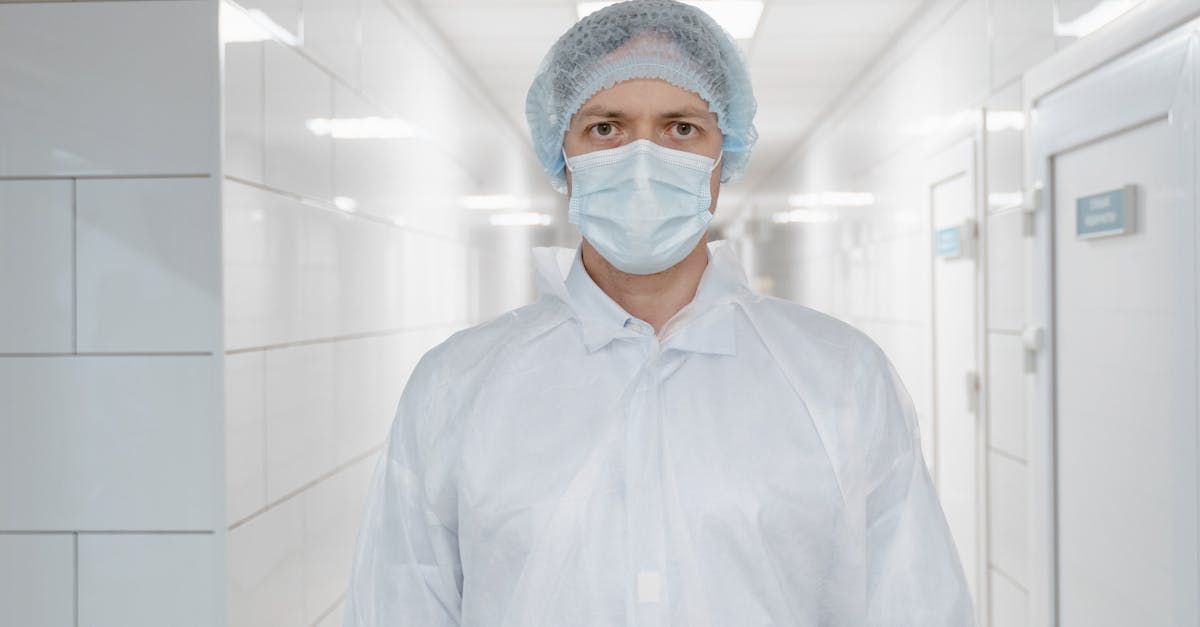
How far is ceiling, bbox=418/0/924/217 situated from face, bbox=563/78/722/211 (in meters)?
2.40

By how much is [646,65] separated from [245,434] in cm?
112

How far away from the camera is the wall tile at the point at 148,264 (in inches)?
72.8

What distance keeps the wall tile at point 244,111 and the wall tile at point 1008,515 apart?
7.33 feet

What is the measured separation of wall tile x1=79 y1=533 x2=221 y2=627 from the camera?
1.87 metres

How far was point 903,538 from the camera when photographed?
4.11 ft

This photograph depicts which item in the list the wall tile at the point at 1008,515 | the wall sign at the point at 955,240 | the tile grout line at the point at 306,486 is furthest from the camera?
the wall sign at the point at 955,240

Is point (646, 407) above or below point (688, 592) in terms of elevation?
above

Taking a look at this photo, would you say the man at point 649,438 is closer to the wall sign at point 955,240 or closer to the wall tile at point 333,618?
the wall tile at point 333,618

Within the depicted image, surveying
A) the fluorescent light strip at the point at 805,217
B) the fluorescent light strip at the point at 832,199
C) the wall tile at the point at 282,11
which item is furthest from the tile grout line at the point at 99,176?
the fluorescent light strip at the point at 805,217

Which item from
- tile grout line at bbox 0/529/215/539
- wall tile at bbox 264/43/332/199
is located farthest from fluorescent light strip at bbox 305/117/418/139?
tile grout line at bbox 0/529/215/539

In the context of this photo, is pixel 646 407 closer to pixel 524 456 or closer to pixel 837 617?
pixel 524 456

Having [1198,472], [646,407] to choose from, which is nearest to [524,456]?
[646,407]

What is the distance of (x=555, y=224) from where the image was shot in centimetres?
846

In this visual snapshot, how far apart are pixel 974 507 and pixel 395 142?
228cm
